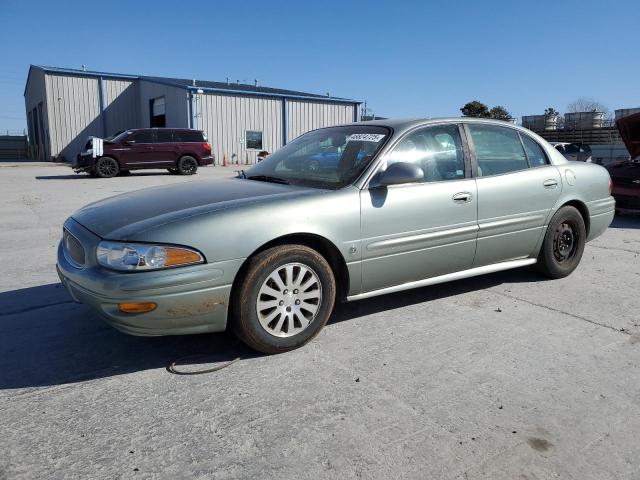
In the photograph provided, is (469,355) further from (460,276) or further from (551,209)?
(551,209)

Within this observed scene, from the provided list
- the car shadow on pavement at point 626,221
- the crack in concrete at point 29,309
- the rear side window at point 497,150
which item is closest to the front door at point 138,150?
the crack in concrete at point 29,309

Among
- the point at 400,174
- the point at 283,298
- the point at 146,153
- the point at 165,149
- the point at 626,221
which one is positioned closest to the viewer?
the point at 283,298

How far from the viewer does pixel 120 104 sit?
29406 millimetres

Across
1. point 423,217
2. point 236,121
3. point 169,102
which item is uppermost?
point 169,102

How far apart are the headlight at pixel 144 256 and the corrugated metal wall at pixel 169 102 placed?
24613mm

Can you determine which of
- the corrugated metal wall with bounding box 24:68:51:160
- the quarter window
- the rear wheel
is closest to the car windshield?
the rear wheel

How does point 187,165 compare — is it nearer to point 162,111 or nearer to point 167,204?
point 162,111

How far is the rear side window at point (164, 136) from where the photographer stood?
61.1ft

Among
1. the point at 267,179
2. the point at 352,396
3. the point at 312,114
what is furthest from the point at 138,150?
the point at 352,396

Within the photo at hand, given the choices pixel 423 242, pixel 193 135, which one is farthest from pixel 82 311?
pixel 193 135

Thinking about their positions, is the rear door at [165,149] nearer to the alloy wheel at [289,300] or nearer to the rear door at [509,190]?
the rear door at [509,190]

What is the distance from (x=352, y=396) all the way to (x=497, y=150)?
8.76ft

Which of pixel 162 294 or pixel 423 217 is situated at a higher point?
pixel 423 217

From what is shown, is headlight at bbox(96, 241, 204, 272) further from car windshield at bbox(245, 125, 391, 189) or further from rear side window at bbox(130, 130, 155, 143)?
rear side window at bbox(130, 130, 155, 143)
